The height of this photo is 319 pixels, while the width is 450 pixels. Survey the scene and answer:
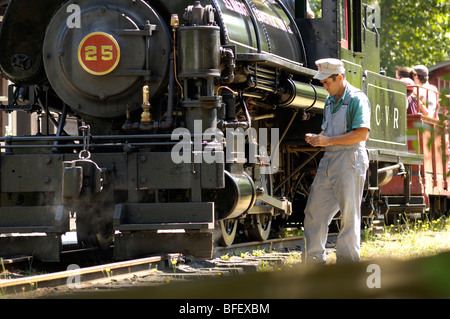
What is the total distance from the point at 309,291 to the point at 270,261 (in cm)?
388

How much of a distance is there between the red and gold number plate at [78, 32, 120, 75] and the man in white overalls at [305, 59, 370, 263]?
194 centimetres

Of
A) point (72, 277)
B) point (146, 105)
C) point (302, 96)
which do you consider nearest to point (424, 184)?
point (302, 96)

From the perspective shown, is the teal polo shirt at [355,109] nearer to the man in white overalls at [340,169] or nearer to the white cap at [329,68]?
the man in white overalls at [340,169]

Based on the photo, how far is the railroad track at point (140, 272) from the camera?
5.47 m

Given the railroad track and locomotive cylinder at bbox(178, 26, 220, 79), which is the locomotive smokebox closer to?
locomotive cylinder at bbox(178, 26, 220, 79)

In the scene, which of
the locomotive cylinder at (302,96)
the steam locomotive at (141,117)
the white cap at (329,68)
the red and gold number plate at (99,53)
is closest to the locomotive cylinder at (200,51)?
the steam locomotive at (141,117)

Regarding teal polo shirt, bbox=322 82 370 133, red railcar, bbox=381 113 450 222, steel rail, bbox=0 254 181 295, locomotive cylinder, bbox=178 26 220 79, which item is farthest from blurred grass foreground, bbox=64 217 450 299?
red railcar, bbox=381 113 450 222

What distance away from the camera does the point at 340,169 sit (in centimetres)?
667

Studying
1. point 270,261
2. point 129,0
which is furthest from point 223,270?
point 129,0

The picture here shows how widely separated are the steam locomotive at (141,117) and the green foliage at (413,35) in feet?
69.6

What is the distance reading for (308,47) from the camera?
995cm

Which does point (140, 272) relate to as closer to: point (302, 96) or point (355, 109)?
point (355, 109)

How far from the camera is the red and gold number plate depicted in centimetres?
757

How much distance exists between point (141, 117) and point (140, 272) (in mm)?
1774
